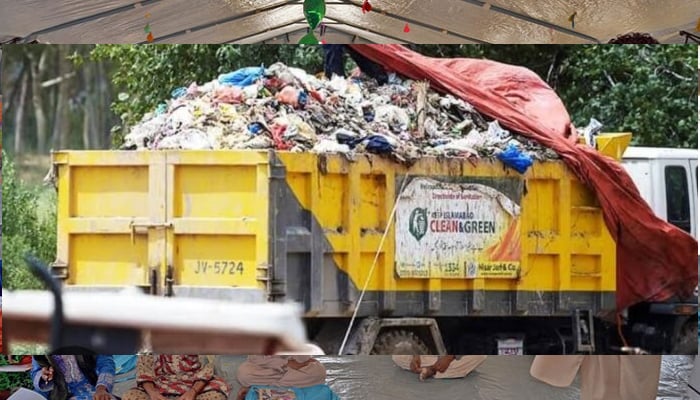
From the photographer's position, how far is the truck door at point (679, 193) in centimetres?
855

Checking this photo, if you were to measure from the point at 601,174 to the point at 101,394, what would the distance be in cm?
433

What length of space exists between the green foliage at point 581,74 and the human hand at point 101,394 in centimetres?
521

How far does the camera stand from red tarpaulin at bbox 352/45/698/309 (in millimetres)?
8305

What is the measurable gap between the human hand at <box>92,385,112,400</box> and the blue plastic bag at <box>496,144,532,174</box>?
3634 millimetres

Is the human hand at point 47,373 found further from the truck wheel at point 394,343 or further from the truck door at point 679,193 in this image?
the truck door at point 679,193

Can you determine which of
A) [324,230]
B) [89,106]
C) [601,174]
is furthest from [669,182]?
[89,106]

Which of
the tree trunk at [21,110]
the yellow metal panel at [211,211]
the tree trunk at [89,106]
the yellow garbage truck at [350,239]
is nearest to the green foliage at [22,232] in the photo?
the yellow metal panel at [211,211]

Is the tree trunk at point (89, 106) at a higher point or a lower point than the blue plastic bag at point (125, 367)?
higher

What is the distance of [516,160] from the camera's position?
8.09 m

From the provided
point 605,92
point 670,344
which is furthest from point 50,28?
point 605,92

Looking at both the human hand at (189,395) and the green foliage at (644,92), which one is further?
the green foliage at (644,92)

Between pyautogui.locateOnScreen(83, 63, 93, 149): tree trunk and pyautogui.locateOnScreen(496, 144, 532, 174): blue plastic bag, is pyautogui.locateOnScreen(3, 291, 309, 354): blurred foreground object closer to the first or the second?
pyautogui.locateOnScreen(496, 144, 532, 174): blue plastic bag

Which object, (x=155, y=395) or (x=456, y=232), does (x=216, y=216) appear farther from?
(x=155, y=395)

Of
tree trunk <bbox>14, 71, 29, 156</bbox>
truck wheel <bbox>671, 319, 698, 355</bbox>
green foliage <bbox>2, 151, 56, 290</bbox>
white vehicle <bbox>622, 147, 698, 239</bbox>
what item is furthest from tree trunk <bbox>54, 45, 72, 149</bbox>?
truck wheel <bbox>671, 319, 698, 355</bbox>
